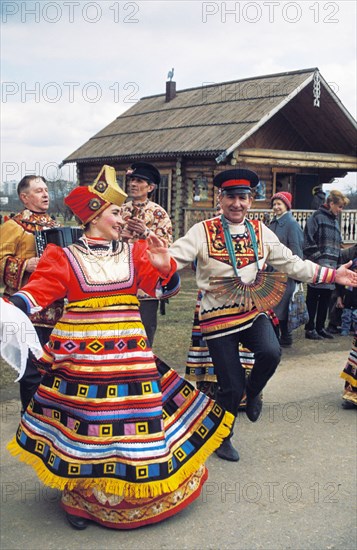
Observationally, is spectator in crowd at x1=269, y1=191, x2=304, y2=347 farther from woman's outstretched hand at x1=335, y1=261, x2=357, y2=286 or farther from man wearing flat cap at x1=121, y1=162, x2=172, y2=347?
woman's outstretched hand at x1=335, y1=261, x2=357, y2=286

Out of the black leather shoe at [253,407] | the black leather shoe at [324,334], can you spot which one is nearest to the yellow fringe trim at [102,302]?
the black leather shoe at [253,407]

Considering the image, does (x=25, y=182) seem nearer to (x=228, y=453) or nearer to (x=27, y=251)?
(x=27, y=251)

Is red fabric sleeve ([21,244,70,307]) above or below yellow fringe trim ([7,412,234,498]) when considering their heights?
above

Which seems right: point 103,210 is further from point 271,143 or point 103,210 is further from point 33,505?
point 271,143

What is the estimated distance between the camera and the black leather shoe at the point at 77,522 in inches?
142

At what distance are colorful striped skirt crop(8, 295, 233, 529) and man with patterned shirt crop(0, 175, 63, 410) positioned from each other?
929 millimetres

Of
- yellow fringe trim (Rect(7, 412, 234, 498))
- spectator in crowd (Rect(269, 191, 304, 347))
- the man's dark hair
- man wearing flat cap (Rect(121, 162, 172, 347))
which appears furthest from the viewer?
spectator in crowd (Rect(269, 191, 304, 347))

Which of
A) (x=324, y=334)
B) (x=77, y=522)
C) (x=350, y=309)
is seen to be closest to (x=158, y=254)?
(x=77, y=522)

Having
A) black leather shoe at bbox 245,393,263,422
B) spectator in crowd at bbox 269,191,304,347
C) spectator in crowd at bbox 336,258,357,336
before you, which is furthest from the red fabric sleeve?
spectator in crowd at bbox 269,191,304,347

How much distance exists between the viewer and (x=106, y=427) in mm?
3453

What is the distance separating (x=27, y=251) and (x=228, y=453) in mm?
2036

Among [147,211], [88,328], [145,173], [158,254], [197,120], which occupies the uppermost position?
[197,120]

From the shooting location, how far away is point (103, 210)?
3754 millimetres

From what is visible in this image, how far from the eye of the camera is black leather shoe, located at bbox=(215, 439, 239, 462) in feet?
15.1
